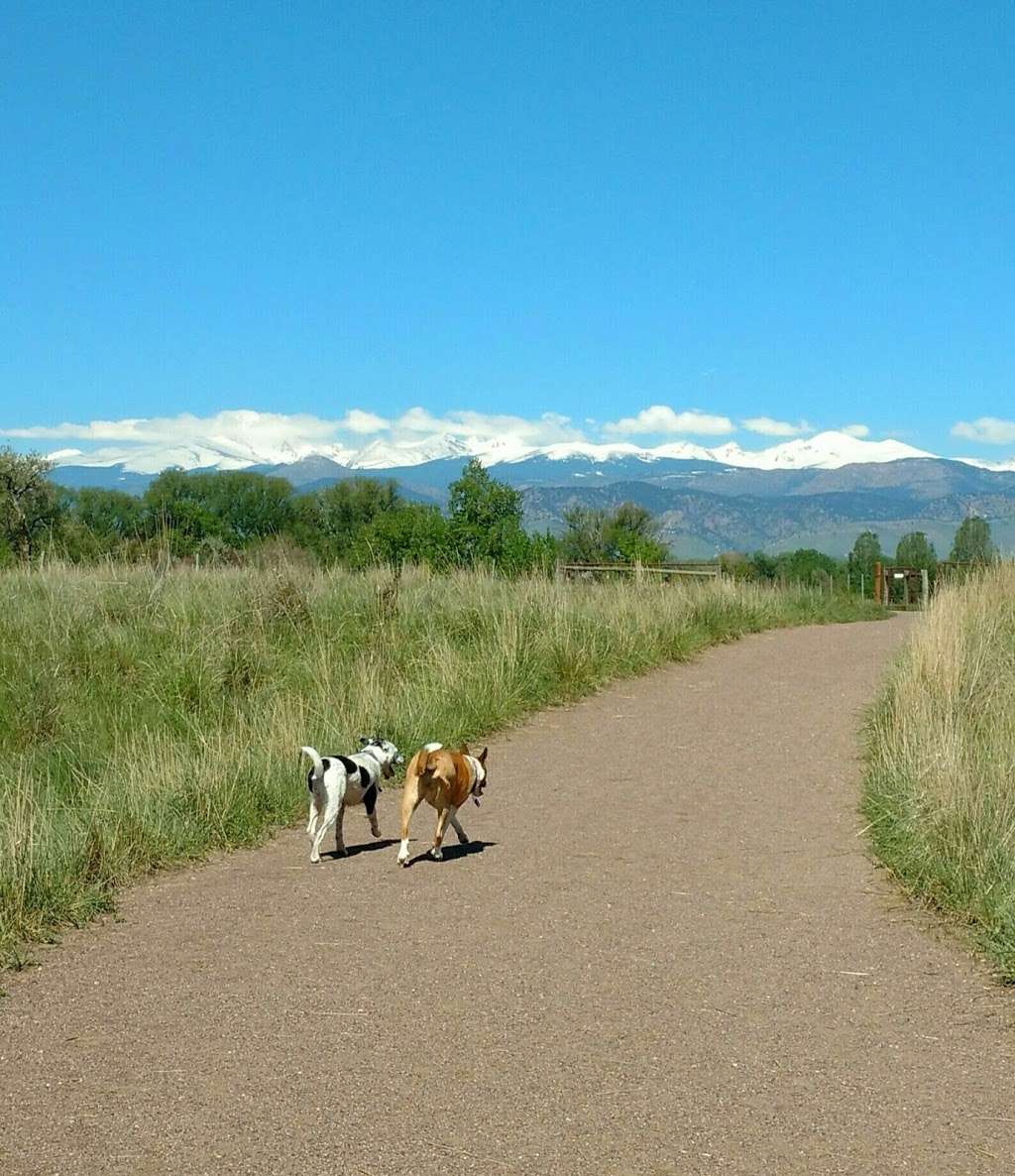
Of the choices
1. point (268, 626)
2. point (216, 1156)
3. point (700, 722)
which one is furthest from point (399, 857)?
point (268, 626)

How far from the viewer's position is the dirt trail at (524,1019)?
3.85 meters

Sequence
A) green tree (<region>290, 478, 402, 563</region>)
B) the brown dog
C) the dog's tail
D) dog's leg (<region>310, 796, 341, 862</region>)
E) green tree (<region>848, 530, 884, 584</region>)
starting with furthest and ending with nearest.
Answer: green tree (<region>848, 530, 884, 584</region>), green tree (<region>290, 478, 402, 563</region>), dog's leg (<region>310, 796, 341, 862</region>), the brown dog, the dog's tail

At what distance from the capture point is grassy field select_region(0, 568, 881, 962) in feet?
24.2

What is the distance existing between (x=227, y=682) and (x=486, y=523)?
52.2ft

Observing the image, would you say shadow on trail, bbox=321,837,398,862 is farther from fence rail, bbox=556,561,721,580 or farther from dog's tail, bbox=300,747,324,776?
fence rail, bbox=556,561,721,580

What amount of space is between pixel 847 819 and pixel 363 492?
241 ft

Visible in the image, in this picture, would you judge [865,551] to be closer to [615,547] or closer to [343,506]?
[343,506]

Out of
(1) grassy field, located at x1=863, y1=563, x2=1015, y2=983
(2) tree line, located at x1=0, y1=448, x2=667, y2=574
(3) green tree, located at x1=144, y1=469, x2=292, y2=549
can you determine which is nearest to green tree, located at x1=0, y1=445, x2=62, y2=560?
(2) tree line, located at x1=0, y1=448, x2=667, y2=574

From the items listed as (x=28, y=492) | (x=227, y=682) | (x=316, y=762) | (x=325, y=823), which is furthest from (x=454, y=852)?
(x=28, y=492)

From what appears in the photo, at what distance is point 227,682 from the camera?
12.3 meters

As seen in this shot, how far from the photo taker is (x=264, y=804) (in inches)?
331

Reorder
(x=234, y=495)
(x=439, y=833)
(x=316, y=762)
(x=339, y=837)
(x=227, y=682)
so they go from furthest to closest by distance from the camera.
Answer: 1. (x=234, y=495)
2. (x=227, y=682)
3. (x=339, y=837)
4. (x=439, y=833)
5. (x=316, y=762)

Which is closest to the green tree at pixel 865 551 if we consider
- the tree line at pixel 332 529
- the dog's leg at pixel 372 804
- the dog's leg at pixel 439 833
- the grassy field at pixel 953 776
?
the tree line at pixel 332 529

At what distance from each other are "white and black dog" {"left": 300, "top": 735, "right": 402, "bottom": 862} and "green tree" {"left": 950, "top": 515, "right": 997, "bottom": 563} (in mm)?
15263
